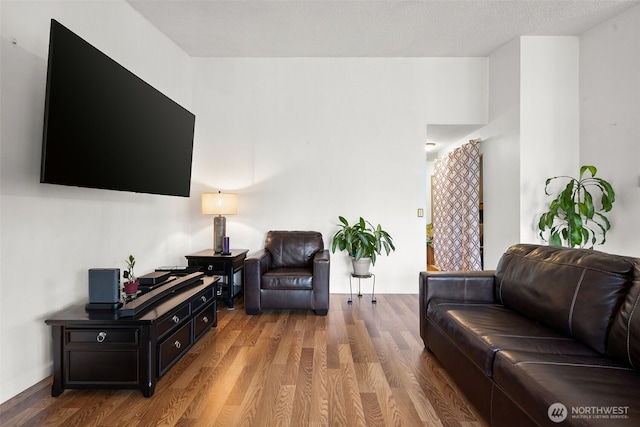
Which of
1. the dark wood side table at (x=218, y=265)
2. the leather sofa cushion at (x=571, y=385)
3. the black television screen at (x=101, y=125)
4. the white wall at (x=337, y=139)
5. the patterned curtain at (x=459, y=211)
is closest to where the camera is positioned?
the leather sofa cushion at (x=571, y=385)

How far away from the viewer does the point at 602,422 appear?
0.98 metres

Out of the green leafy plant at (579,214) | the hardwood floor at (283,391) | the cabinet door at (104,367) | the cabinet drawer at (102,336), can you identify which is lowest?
the hardwood floor at (283,391)

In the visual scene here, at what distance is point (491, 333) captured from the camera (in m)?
1.68

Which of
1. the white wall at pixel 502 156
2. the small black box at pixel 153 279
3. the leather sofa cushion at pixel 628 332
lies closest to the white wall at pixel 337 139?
the white wall at pixel 502 156

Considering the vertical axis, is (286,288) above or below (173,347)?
above

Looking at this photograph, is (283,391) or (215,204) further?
(215,204)

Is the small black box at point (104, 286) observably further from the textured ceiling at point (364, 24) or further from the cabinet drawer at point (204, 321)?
the textured ceiling at point (364, 24)

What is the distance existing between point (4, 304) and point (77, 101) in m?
1.24

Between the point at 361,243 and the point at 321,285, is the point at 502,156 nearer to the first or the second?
the point at 361,243

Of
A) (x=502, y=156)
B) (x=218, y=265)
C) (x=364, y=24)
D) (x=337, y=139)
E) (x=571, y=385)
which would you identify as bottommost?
(x=571, y=385)

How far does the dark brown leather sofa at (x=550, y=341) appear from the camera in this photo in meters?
1.12

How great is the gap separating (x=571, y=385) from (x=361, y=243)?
8.88 feet

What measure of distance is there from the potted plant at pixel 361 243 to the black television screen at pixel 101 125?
77.4 inches

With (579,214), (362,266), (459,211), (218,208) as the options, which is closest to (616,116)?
(579,214)
